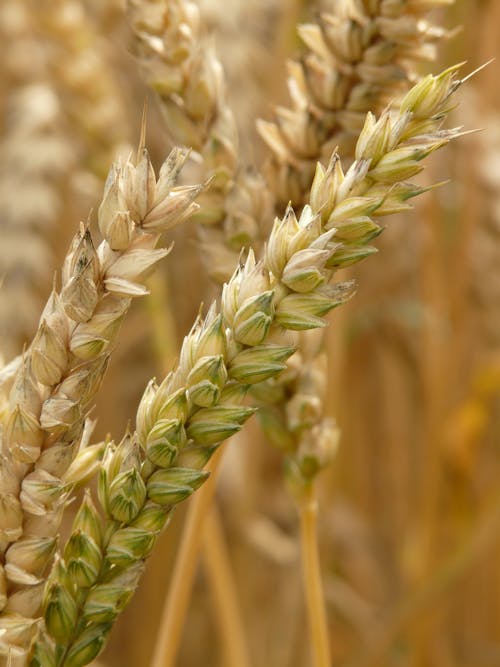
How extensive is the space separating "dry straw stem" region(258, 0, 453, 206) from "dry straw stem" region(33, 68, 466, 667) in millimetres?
123

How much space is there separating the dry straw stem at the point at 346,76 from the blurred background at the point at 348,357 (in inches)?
15.0

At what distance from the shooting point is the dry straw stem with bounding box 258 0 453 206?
1.56ft

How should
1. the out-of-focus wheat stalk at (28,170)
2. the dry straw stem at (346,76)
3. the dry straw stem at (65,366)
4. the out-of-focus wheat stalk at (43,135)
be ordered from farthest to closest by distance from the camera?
the out-of-focus wheat stalk at (28,170)
the out-of-focus wheat stalk at (43,135)
the dry straw stem at (346,76)
the dry straw stem at (65,366)

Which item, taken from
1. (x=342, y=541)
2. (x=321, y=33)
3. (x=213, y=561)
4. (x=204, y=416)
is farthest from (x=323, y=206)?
(x=342, y=541)

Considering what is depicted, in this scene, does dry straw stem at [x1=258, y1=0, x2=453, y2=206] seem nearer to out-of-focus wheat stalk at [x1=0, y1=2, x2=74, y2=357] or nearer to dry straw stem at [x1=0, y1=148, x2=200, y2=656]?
dry straw stem at [x1=0, y1=148, x2=200, y2=656]

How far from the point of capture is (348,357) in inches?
53.2

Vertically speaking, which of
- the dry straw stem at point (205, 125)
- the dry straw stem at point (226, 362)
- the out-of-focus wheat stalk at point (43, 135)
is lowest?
the dry straw stem at point (226, 362)

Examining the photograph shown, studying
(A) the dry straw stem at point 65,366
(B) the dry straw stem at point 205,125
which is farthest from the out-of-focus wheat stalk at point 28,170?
→ (A) the dry straw stem at point 65,366

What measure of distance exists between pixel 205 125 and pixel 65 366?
194 mm

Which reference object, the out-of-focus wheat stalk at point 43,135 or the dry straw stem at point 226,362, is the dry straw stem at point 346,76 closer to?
the dry straw stem at point 226,362

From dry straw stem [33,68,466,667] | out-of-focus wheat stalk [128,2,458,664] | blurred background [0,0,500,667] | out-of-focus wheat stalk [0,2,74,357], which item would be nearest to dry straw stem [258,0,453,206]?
out-of-focus wheat stalk [128,2,458,664]

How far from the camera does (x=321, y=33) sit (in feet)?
1.64

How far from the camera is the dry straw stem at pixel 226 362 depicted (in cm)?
34

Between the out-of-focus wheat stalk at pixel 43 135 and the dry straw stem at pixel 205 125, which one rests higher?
the out-of-focus wheat stalk at pixel 43 135
